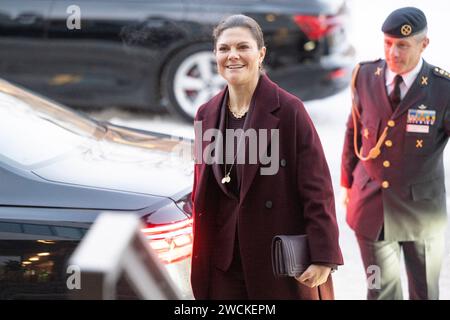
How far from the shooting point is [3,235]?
110 inches

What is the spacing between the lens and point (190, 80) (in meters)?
6.44

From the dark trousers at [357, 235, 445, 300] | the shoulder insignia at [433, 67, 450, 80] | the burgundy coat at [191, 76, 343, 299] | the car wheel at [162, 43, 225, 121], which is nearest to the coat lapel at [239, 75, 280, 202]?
the burgundy coat at [191, 76, 343, 299]

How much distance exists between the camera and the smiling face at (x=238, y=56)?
8.63 feet

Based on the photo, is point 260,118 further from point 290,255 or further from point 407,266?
point 407,266

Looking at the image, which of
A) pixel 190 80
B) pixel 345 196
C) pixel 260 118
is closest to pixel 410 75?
pixel 345 196

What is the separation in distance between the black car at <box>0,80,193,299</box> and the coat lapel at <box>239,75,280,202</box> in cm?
42

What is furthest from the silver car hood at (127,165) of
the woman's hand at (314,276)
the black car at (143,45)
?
the black car at (143,45)

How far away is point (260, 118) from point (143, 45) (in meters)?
3.87

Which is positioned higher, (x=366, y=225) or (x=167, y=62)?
(x=167, y=62)

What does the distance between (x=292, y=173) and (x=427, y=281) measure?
3.47 feet

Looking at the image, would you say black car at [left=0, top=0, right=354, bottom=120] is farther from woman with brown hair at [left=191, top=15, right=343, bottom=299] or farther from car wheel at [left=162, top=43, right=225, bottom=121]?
woman with brown hair at [left=191, top=15, right=343, bottom=299]

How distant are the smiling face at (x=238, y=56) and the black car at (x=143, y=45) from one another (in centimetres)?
364
